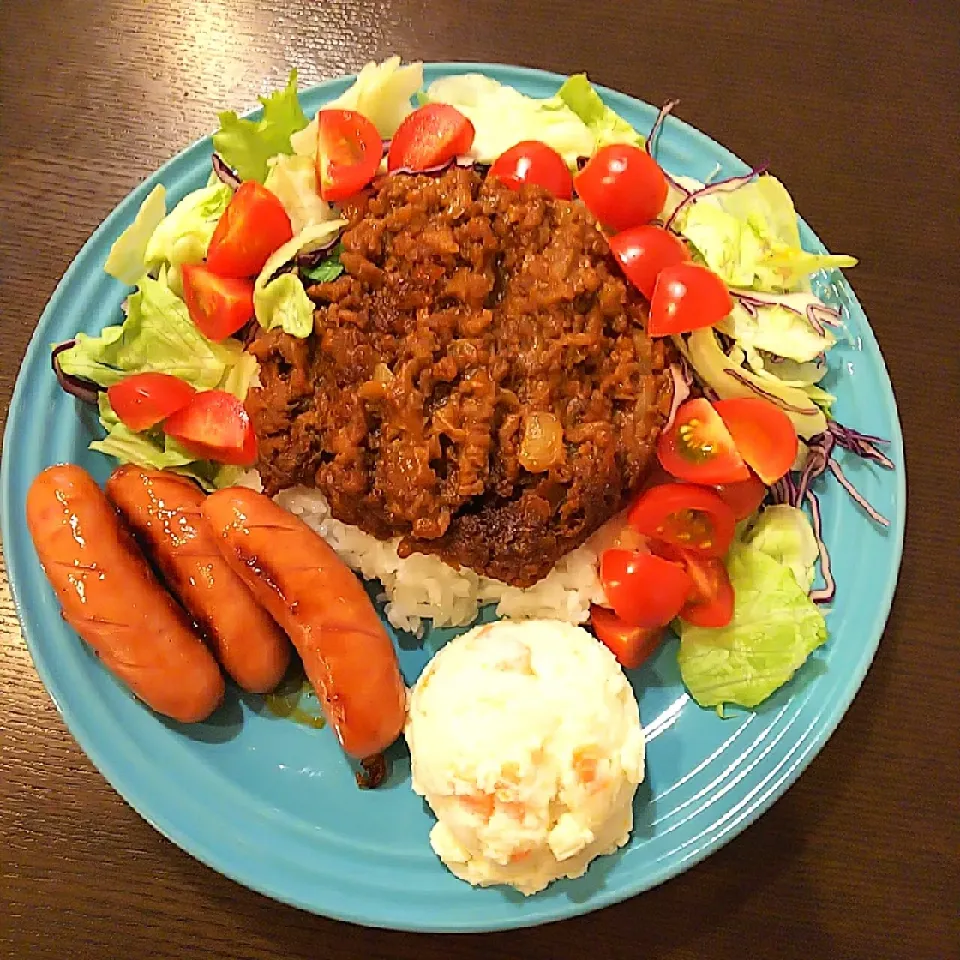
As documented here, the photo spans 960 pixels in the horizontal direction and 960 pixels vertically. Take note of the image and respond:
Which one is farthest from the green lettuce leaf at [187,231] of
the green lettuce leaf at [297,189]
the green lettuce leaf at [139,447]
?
the green lettuce leaf at [139,447]

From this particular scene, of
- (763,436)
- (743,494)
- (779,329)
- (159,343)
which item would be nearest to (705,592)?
(743,494)

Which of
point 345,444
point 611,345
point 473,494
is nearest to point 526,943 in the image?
point 473,494

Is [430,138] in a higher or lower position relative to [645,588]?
higher

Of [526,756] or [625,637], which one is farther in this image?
[625,637]

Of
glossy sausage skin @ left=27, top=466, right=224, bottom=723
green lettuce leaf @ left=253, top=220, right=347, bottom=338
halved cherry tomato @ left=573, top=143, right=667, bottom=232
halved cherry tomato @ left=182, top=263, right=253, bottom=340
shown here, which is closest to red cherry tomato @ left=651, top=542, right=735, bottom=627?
halved cherry tomato @ left=573, top=143, right=667, bottom=232

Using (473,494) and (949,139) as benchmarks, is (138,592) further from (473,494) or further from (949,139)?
(949,139)

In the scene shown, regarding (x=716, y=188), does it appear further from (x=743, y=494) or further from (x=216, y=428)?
(x=216, y=428)

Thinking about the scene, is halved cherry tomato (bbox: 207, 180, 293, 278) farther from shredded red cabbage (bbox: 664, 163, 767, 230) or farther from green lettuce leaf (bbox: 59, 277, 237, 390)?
shredded red cabbage (bbox: 664, 163, 767, 230)
